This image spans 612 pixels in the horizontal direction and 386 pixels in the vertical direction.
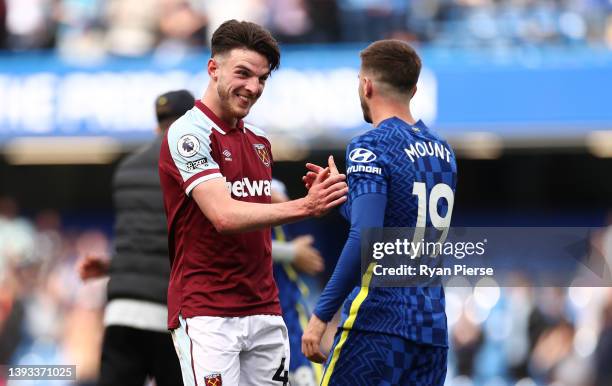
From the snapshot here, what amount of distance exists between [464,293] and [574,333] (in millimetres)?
1465

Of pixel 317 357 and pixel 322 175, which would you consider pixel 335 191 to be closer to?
pixel 322 175

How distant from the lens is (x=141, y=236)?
6.10 m

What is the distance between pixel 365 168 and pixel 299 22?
35.9ft

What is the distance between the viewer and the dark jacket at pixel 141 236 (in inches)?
238

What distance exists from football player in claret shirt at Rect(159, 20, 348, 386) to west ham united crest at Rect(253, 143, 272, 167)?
0.8 inches

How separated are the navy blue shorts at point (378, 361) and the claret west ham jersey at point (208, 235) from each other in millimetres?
340

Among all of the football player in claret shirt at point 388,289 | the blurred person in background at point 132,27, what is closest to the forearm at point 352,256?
the football player in claret shirt at point 388,289

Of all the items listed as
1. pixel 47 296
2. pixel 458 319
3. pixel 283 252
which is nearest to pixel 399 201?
pixel 283 252

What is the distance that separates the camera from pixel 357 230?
15.3 ft

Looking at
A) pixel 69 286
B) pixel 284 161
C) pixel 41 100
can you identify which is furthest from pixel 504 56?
pixel 69 286

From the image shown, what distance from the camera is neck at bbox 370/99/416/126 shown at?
4.99 metres

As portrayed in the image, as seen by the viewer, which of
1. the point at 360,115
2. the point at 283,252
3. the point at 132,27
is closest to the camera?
the point at 283,252

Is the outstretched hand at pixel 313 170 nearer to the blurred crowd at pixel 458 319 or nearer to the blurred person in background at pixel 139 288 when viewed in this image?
the blurred person in background at pixel 139 288

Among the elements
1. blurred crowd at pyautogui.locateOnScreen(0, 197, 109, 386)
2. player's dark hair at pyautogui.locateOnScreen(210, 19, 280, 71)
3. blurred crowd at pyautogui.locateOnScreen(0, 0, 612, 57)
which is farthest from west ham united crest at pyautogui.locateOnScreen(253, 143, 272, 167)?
blurred crowd at pyautogui.locateOnScreen(0, 197, 109, 386)
